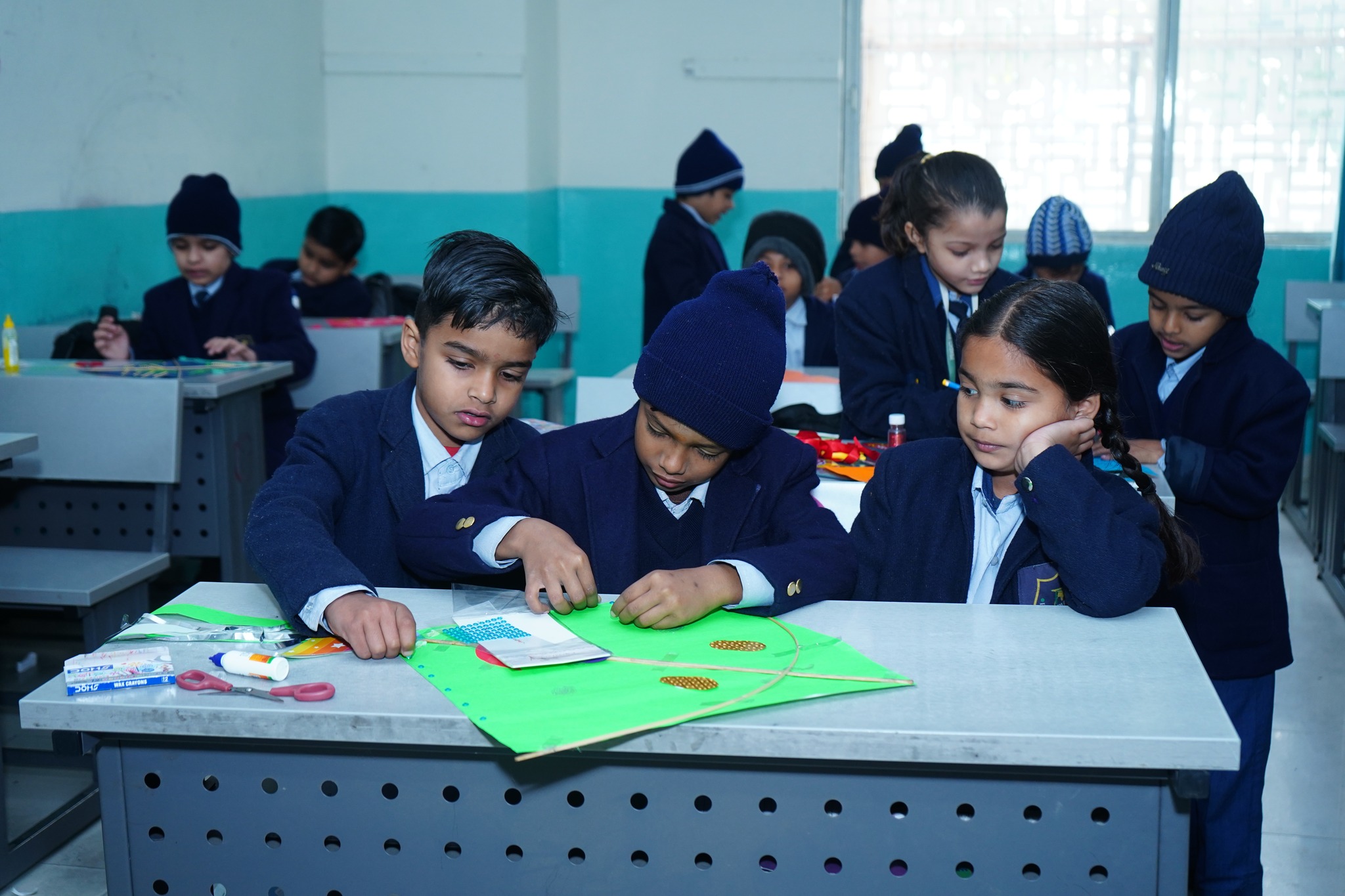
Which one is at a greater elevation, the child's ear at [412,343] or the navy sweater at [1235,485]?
the child's ear at [412,343]

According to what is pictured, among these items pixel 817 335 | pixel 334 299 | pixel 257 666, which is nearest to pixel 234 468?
pixel 334 299

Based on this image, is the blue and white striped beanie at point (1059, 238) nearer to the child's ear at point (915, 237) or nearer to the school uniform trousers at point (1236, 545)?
the child's ear at point (915, 237)

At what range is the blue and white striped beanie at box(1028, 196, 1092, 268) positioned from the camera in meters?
3.57

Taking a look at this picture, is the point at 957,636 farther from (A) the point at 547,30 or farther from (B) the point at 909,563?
(A) the point at 547,30

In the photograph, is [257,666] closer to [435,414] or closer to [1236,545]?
[435,414]

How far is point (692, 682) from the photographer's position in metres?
1.00

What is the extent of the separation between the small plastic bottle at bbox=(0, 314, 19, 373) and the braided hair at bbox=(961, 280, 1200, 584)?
242cm

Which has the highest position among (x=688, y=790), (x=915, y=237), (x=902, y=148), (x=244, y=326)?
(x=902, y=148)

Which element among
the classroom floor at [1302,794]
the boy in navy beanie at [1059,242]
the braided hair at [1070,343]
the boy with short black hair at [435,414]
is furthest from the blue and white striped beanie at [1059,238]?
the boy with short black hair at [435,414]

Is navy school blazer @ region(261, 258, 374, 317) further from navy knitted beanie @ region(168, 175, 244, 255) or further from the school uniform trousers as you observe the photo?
the school uniform trousers

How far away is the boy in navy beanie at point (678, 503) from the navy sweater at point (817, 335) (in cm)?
242

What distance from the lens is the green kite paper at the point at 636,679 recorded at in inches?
36.4

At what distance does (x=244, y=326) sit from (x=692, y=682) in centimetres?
284

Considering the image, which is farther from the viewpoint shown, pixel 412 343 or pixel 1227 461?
pixel 1227 461
